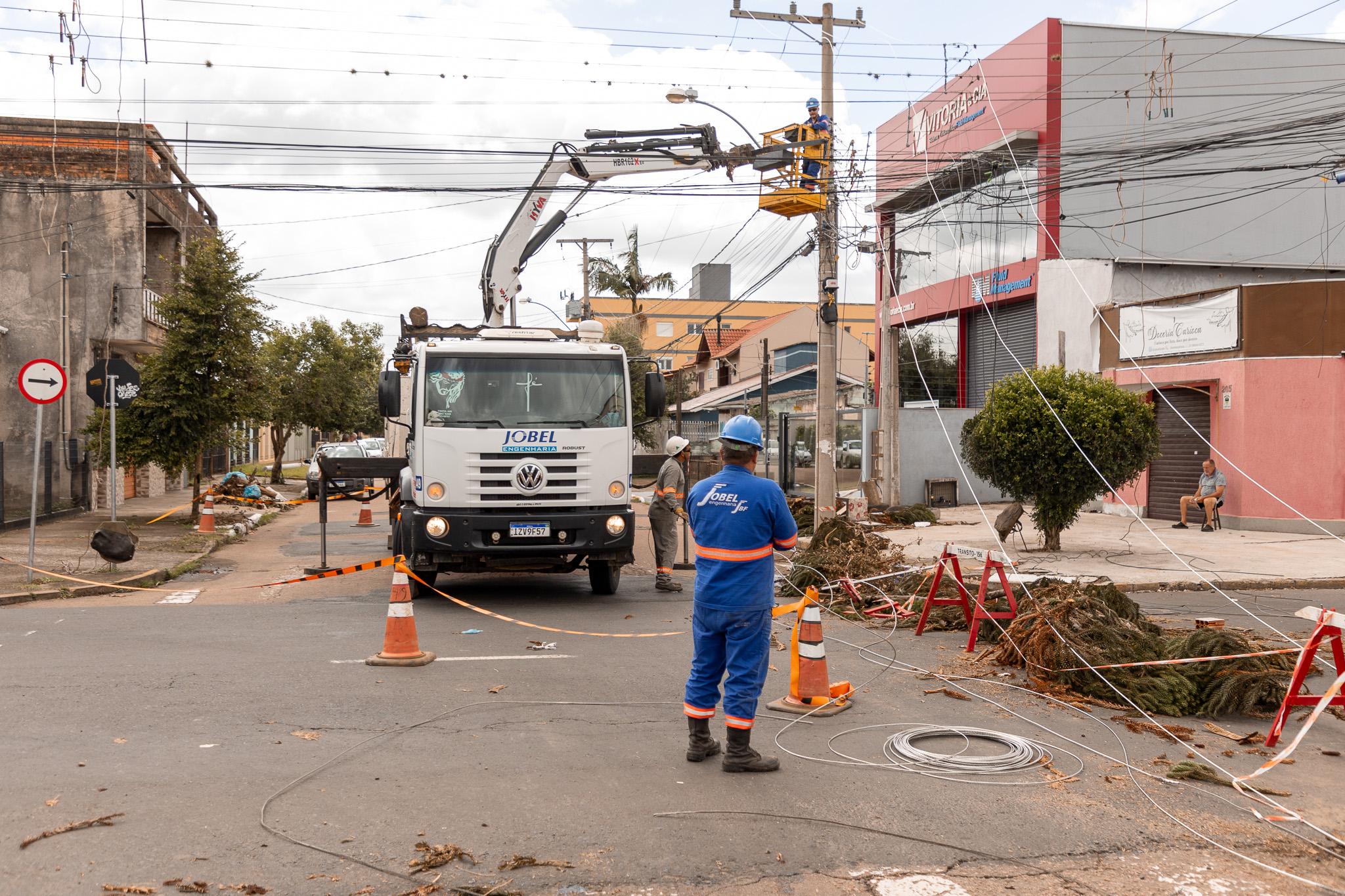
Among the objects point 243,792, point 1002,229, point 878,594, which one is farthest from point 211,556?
point 1002,229

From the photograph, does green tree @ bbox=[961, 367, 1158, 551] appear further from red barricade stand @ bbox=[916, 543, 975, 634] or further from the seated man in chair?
red barricade stand @ bbox=[916, 543, 975, 634]

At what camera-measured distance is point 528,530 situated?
10641mm

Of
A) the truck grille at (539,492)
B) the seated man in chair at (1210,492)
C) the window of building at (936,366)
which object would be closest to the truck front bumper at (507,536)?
the truck grille at (539,492)

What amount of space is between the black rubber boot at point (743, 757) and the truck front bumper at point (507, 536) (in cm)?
557

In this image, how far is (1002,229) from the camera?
87.6 ft

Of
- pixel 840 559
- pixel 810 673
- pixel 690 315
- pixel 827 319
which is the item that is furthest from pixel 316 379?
pixel 690 315

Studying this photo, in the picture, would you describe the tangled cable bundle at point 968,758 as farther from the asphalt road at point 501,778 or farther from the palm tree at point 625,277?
the palm tree at point 625,277

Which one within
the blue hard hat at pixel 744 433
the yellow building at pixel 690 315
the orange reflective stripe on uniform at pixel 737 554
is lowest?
the orange reflective stripe on uniform at pixel 737 554

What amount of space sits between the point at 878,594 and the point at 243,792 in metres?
7.42

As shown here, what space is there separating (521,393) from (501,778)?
247 inches

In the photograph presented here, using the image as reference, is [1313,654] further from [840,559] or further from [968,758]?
[840,559]

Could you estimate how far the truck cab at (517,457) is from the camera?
10.6 meters

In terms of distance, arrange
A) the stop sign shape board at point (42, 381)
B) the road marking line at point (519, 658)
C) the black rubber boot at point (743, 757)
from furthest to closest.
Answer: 1. the stop sign shape board at point (42, 381)
2. the road marking line at point (519, 658)
3. the black rubber boot at point (743, 757)

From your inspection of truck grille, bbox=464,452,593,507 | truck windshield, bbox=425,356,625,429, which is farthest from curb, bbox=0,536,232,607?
truck grille, bbox=464,452,593,507
